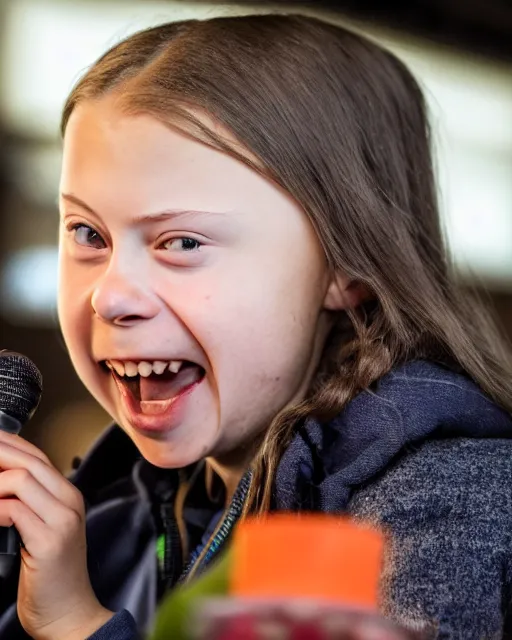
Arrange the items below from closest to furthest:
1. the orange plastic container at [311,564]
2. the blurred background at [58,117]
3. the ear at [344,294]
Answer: the orange plastic container at [311,564] < the ear at [344,294] < the blurred background at [58,117]

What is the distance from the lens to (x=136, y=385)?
792 mm

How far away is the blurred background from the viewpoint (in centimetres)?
199

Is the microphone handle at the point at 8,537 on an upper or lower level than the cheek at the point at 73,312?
lower

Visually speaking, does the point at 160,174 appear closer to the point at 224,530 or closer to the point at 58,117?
the point at 224,530

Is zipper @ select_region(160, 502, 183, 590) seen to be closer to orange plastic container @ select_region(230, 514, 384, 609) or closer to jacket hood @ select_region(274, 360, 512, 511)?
jacket hood @ select_region(274, 360, 512, 511)

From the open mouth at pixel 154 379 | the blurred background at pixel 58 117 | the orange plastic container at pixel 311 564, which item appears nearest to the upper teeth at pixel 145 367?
the open mouth at pixel 154 379

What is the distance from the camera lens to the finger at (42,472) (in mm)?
713

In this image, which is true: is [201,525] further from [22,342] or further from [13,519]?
[22,342]

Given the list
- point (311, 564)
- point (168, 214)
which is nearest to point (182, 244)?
point (168, 214)

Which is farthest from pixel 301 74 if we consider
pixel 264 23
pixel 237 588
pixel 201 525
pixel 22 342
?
pixel 22 342

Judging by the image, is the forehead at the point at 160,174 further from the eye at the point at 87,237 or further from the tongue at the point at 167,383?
the tongue at the point at 167,383

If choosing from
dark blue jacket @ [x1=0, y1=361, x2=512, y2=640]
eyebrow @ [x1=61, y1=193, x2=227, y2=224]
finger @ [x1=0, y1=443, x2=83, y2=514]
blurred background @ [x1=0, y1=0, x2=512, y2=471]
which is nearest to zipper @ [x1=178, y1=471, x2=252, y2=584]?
dark blue jacket @ [x1=0, y1=361, x2=512, y2=640]

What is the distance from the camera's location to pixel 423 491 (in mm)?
648

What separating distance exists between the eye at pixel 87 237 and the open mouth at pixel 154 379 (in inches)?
3.8
